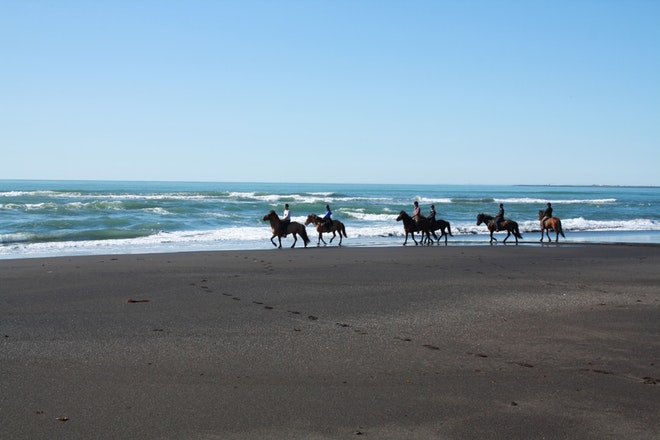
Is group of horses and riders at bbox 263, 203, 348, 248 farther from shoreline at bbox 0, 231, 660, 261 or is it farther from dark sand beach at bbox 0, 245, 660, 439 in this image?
dark sand beach at bbox 0, 245, 660, 439

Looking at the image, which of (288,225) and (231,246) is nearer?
(231,246)

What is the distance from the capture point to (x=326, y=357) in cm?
685

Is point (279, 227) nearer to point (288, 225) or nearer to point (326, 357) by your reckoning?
point (288, 225)

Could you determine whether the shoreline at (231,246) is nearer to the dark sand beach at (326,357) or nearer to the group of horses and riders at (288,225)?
the group of horses and riders at (288,225)

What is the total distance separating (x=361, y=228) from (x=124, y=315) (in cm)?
2554

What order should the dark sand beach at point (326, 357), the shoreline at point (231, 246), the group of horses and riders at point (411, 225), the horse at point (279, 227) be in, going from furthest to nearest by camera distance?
the group of horses and riders at point (411, 225) → the horse at point (279, 227) → the shoreline at point (231, 246) → the dark sand beach at point (326, 357)

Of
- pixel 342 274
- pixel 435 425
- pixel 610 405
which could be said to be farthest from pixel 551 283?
pixel 435 425

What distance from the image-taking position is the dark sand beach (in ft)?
16.4

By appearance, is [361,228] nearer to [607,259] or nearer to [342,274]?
[607,259]

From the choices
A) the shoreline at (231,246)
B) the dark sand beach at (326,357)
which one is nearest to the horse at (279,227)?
the shoreline at (231,246)

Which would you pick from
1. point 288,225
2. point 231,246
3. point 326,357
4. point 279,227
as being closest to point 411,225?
point 288,225

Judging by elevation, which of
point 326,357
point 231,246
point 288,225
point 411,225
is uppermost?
point 288,225

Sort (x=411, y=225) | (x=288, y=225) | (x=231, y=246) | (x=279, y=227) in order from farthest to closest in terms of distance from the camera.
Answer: (x=411, y=225) < (x=288, y=225) < (x=279, y=227) < (x=231, y=246)

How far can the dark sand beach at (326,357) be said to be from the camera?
501cm
